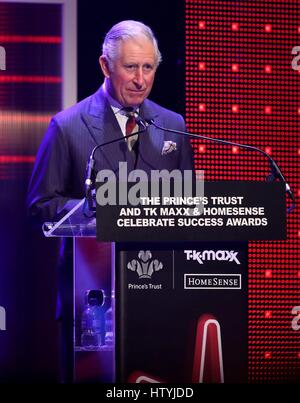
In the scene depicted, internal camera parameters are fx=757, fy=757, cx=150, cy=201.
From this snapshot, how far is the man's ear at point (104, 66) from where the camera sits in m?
4.61

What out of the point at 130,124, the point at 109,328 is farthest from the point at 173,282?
the point at 130,124

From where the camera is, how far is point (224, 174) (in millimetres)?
4863

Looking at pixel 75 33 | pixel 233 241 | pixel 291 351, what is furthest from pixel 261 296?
pixel 75 33

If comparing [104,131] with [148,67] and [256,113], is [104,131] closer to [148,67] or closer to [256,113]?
[148,67]

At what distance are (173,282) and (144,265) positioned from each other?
0.18 metres

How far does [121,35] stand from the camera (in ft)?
15.1

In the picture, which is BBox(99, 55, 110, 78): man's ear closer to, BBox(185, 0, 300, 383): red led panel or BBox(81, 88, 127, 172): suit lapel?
BBox(81, 88, 127, 172): suit lapel

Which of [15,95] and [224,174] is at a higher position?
[15,95]

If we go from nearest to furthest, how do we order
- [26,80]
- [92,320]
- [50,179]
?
[92,320]
[50,179]
[26,80]

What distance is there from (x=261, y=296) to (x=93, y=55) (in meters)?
1.87

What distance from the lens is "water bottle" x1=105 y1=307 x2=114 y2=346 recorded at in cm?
353

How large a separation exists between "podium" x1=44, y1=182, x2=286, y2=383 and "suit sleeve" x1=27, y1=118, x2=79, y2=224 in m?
0.71

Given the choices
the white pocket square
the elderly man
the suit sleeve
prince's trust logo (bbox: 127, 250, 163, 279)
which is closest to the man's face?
the elderly man

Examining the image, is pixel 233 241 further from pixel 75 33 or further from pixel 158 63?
pixel 75 33
